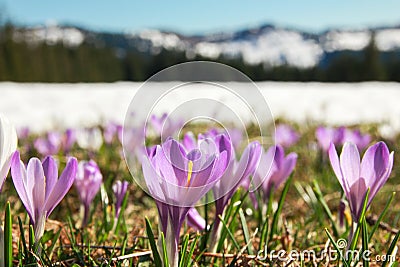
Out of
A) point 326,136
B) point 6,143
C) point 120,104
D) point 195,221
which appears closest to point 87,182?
point 195,221

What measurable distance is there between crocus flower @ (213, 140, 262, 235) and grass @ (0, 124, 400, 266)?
3 cm

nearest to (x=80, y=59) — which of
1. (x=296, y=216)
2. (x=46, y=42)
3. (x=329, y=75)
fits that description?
(x=46, y=42)

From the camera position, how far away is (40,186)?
0.73 m

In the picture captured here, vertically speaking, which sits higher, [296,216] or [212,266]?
[212,266]

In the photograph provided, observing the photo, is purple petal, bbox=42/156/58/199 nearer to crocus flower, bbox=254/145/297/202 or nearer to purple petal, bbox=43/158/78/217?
purple petal, bbox=43/158/78/217

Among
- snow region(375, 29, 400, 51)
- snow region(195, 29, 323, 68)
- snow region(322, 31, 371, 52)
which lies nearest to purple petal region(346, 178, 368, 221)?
snow region(195, 29, 323, 68)

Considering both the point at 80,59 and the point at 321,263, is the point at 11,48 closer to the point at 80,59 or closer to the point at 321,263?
the point at 80,59

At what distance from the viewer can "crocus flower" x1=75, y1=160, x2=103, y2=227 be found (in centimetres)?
113

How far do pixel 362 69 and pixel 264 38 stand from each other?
510 ft

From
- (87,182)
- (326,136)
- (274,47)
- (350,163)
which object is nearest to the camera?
(350,163)

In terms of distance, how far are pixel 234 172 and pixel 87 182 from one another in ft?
1.37

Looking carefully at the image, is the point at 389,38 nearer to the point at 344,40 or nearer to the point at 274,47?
the point at 344,40

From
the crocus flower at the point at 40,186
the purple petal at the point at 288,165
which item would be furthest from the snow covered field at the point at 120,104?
the crocus flower at the point at 40,186

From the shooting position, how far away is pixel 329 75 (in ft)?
171
